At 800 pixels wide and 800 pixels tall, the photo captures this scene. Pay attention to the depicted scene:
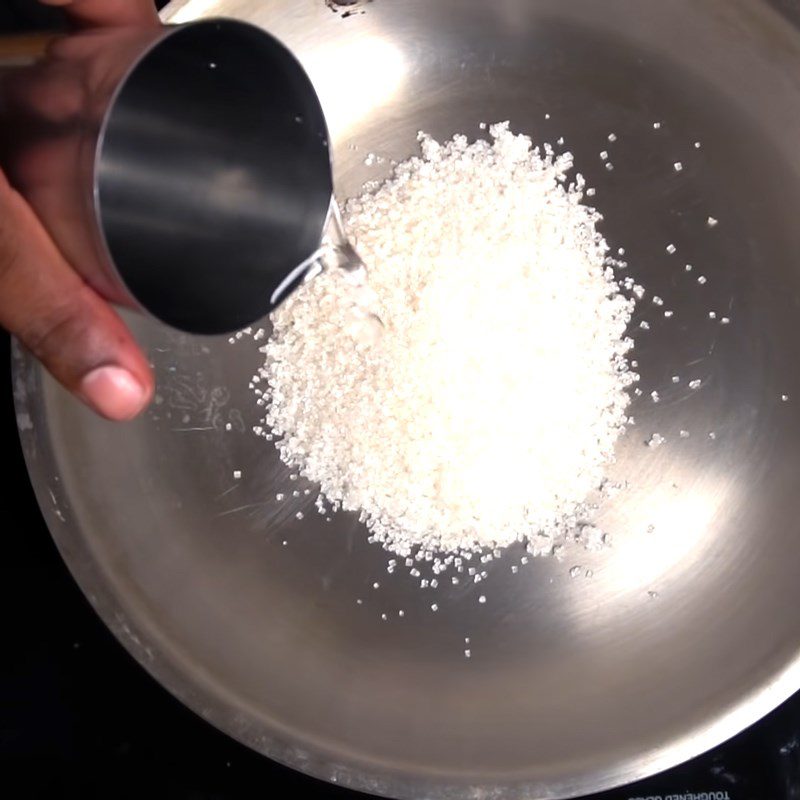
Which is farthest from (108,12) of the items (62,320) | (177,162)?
(62,320)

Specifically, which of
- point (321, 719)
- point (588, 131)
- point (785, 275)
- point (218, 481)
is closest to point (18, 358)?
point (218, 481)

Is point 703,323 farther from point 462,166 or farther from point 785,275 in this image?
point 462,166

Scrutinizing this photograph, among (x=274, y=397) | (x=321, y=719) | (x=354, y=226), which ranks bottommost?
(x=321, y=719)

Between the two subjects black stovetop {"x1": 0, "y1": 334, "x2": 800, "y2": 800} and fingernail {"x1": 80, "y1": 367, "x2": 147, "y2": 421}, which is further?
black stovetop {"x1": 0, "y1": 334, "x2": 800, "y2": 800}

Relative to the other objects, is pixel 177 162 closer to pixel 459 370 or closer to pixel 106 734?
pixel 459 370

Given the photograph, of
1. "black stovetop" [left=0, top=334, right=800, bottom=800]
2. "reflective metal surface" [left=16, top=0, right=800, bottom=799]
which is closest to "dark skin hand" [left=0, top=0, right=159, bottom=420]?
"reflective metal surface" [left=16, top=0, right=800, bottom=799]

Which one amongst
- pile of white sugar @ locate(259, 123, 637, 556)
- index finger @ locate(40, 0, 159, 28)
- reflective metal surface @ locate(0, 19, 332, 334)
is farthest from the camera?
pile of white sugar @ locate(259, 123, 637, 556)

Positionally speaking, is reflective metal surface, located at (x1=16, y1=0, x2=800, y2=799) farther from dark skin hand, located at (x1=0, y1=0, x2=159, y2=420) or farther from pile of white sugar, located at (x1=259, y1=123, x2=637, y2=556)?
dark skin hand, located at (x1=0, y1=0, x2=159, y2=420)
